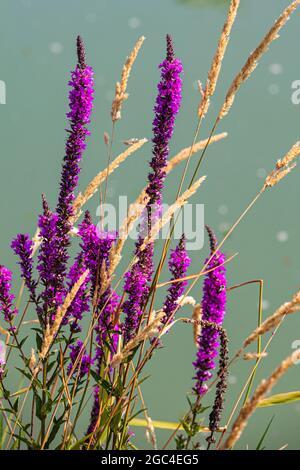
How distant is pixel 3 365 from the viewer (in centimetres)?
195

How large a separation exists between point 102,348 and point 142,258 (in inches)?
10.9

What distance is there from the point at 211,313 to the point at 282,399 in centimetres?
55

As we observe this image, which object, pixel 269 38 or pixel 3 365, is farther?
pixel 3 365

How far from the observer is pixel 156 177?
193 centimetres

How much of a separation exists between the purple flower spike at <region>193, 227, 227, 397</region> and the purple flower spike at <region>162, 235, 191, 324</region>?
72mm

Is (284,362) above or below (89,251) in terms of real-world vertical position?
below

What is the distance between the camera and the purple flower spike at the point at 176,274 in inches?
74.1

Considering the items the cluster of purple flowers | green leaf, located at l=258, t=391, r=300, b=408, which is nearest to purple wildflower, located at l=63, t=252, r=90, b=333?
the cluster of purple flowers

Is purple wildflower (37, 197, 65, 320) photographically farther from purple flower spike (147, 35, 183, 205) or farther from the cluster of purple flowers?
purple flower spike (147, 35, 183, 205)

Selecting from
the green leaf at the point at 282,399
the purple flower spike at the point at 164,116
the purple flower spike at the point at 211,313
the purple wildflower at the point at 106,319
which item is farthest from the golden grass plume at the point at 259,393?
the green leaf at the point at 282,399
